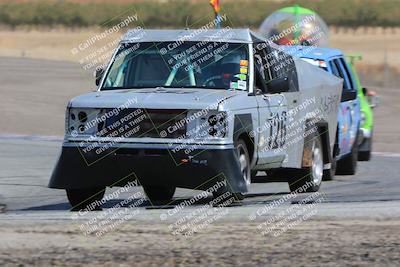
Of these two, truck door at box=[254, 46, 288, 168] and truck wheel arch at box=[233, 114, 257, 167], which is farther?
truck door at box=[254, 46, 288, 168]

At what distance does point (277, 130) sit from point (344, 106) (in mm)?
3602

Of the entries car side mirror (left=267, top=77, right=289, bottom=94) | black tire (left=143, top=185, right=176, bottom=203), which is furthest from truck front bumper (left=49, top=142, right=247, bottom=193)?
black tire (left=143, top=185, right=176, bottom=203)

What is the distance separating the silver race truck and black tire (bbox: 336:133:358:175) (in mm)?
2762

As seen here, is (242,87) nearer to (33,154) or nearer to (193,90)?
(193,90)

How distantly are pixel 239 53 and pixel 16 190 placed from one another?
11.6ft

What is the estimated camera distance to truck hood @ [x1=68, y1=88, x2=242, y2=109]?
11.1 m

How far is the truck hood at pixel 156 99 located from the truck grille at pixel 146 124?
65 mm

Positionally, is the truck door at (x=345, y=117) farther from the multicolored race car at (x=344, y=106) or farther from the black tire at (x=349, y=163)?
the black tire at (x=349, y=163)

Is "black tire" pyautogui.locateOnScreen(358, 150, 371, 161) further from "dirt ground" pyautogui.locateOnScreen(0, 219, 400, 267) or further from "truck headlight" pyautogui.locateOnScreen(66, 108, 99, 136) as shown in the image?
"dirt ground" pyautogui.locateOnScreen(0, 219, 400, 267)

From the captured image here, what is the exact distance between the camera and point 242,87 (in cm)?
1216

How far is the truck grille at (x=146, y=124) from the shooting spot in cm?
1111

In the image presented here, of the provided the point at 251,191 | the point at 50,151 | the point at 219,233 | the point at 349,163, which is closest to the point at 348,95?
the point at 349,163

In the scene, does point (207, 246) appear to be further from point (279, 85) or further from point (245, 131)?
point (279, 85)

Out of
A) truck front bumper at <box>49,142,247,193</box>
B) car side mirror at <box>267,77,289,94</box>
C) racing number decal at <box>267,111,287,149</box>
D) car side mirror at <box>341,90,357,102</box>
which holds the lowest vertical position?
car side mirror at <box>341,90,357,102</box>
